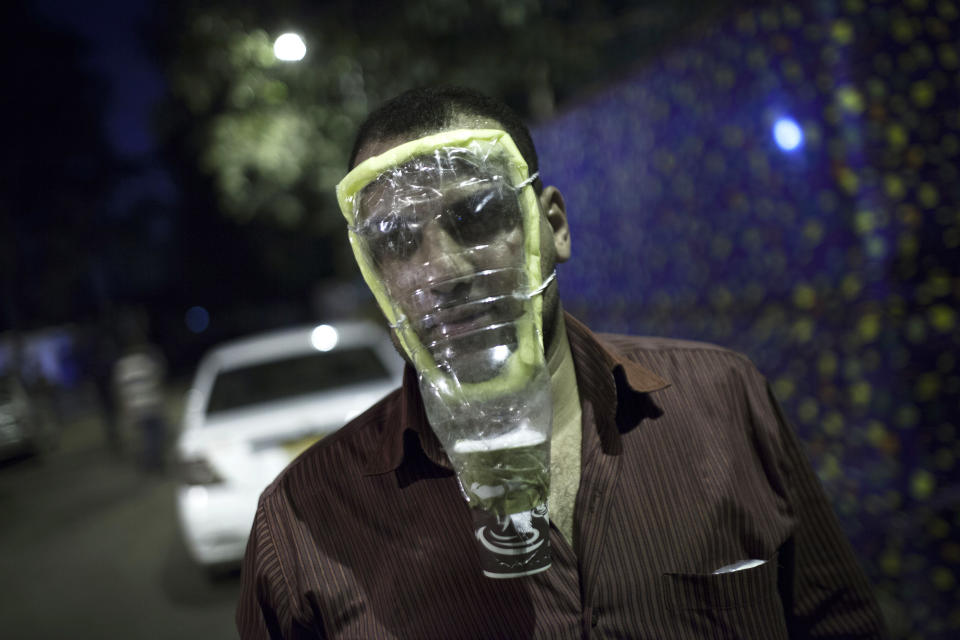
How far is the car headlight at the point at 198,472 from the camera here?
5.34 meters

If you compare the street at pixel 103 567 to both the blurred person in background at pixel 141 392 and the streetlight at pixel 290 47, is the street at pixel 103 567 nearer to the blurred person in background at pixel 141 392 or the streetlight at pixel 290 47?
the blurred person in background at pixel 141 392

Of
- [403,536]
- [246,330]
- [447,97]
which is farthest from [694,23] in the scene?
[246,330]

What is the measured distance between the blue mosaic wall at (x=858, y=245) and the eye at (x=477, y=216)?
2.54 metres

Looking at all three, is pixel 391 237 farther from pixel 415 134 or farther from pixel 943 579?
pixel 943 579

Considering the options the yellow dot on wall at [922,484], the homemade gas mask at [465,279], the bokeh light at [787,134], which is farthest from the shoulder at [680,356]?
the bokeh light at [787,134]

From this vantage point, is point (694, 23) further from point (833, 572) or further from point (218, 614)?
point (218, 614)

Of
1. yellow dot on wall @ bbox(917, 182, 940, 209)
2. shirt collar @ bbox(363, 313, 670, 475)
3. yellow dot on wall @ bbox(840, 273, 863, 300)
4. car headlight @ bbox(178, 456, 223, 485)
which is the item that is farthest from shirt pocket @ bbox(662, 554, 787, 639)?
car headlight @ bbox(178, 456, 223, 485)

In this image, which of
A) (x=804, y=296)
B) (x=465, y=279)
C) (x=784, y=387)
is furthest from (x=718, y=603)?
A: (x=784, y=387)

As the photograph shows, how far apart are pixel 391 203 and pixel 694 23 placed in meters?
3.63

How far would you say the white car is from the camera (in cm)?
530

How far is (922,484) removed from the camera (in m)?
3.43

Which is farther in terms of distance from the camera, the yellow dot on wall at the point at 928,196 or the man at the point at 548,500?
the yellow dot on wall at the point at 928,196

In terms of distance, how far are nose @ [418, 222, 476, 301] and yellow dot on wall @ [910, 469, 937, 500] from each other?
2.80 meters

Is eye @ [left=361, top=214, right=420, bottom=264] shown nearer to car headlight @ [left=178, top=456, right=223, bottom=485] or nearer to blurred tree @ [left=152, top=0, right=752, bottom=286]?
blurred tree @ [left=152, top=0, right=752, bottom=286]
